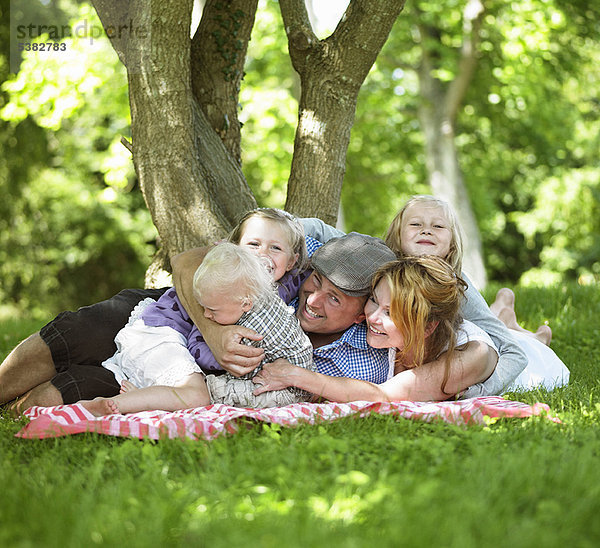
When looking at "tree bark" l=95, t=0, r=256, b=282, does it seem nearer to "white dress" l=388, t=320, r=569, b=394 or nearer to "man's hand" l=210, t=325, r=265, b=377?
"man's hand" l=210, t=325, r=265, b=377

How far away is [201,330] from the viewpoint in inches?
147

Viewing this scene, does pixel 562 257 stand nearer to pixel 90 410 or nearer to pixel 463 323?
pixel 463 323

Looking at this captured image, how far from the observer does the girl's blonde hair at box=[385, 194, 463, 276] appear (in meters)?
4.27

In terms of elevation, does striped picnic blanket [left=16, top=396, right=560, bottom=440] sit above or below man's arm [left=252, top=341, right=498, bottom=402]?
below

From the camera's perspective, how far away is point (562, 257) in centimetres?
2153

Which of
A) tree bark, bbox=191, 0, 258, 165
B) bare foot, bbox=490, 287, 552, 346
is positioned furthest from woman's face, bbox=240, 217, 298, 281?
bare foot, bbox=490, 287, 552, 346

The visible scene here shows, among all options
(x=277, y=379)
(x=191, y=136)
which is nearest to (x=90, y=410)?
(x=277, y=379)

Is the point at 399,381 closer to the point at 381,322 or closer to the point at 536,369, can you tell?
the point at 381,322

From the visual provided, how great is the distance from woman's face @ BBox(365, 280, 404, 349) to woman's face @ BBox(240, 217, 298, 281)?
554 mm

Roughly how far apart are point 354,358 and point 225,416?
42.1 inches

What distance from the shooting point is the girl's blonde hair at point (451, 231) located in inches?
168

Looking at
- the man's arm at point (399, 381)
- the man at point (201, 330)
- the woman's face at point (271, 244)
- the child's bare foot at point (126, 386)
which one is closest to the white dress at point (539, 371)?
the man's arm at point (399, 381)

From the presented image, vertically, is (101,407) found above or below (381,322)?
below

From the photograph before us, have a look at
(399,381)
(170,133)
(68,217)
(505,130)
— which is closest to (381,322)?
(399,381)
